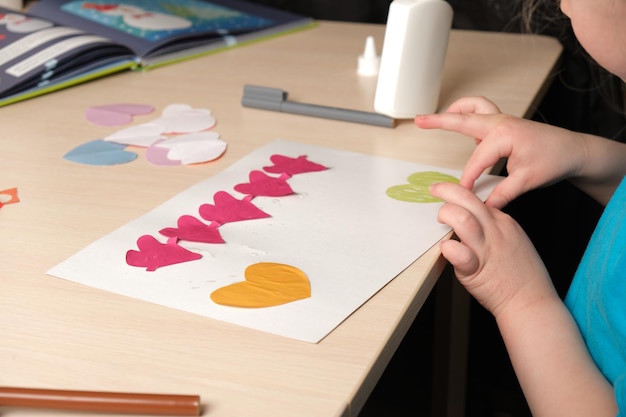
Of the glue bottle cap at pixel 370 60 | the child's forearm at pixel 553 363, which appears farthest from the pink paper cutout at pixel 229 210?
the glue bottle cap at pixel 370 60

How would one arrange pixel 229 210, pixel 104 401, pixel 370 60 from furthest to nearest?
pixel 370 60 → pixel 229 210 → pixel 104 401

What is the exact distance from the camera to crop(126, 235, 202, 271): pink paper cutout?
57 cm

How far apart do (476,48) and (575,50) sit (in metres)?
0.23

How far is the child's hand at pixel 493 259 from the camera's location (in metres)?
0.62

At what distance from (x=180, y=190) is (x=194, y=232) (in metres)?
0.10

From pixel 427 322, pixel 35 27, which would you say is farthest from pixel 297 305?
pixel 427 322

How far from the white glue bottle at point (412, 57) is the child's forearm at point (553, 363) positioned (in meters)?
0.33

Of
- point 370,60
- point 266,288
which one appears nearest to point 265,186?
point 266,288

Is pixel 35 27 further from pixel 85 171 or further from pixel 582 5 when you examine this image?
pixel 582 5

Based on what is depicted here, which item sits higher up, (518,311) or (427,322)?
(518,311)

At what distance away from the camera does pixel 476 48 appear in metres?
1.18

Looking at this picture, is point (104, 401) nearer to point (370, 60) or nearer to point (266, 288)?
point (266, 288)

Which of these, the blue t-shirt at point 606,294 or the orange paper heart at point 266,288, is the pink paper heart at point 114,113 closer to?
the orange paper heart at point 266,288

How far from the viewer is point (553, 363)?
0.58 metres
